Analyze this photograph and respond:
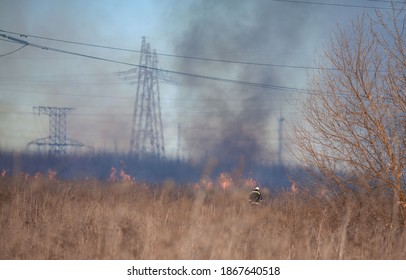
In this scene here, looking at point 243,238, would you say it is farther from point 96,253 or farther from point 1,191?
point 1,191

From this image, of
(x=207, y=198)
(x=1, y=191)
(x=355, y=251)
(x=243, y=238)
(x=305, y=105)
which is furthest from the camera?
(x=207, y=198)

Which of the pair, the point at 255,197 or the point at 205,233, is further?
the point at 255,197

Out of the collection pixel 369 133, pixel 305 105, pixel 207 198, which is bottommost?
pixel 207 198

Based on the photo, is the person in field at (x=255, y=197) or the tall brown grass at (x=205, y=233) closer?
Result: the tall brown grass at (x=205, y=233)

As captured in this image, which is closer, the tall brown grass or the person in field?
the tall brown grass

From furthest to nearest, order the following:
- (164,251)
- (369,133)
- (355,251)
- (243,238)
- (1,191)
→ 1. (1,191)
2. (369,133)
3. (243,238)
4. (355,251)
5. (164,251)

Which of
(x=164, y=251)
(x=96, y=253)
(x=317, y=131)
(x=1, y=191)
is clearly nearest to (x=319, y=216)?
(x=317, y=131)

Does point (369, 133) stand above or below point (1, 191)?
above

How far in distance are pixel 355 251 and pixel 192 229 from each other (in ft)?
9.30

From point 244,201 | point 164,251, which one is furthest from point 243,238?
point 244,201

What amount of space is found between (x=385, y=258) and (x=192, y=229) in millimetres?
3296

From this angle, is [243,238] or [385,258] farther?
[243,238]

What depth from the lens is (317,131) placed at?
975cm
